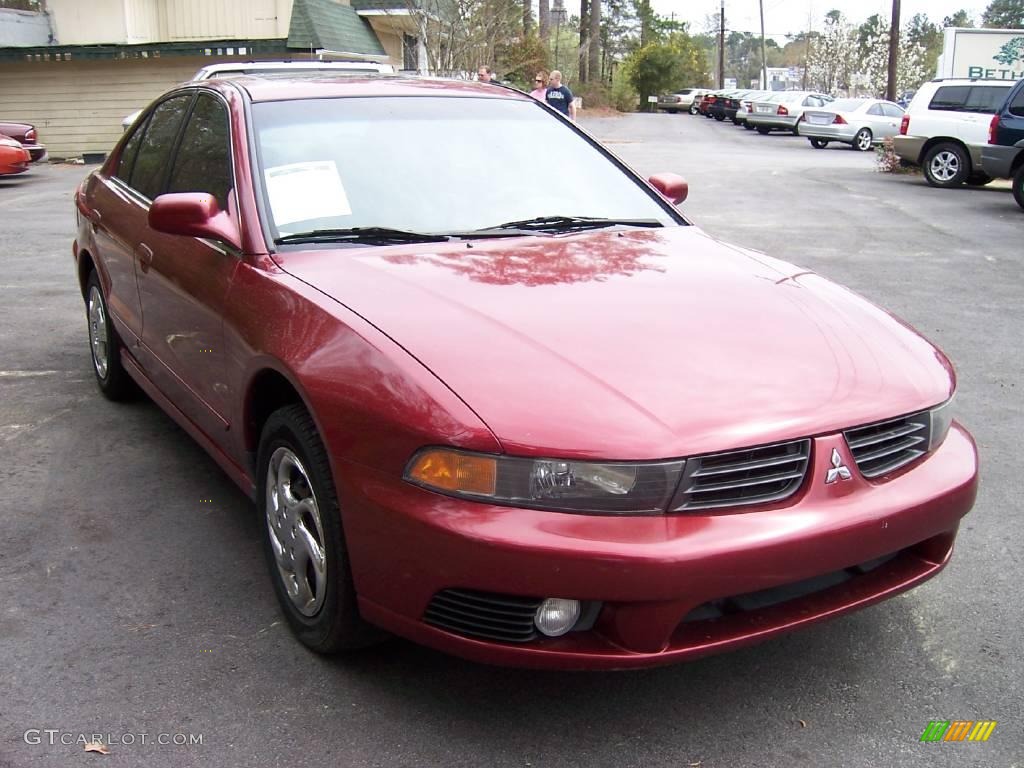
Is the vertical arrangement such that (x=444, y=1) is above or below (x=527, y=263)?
above

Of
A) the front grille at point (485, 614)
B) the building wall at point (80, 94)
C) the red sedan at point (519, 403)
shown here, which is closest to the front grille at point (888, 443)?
the red sedan at point (519, 403)

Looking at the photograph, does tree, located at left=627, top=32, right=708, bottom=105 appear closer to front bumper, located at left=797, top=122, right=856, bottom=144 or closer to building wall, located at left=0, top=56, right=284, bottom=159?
front bumper, located at left=797, top=122, right=856, bottom=144

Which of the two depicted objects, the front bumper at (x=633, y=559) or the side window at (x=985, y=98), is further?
the side window at (x=985, y=98)

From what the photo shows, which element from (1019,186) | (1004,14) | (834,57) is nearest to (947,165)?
(1019,186)

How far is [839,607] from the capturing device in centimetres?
263

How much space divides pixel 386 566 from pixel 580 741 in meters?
0.67

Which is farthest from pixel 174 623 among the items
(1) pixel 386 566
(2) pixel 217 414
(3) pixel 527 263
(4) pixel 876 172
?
(4) pixel 876 172

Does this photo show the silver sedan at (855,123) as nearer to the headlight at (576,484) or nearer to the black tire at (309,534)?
the black tire at (309,534)

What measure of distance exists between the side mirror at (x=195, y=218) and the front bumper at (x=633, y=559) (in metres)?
1.14

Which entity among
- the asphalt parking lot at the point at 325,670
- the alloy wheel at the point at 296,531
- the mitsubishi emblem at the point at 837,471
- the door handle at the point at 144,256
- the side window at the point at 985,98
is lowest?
the asphalt parking lot at the point at 325,670

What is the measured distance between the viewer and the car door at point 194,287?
11.5 feet

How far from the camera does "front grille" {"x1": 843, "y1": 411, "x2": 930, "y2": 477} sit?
2.64 m

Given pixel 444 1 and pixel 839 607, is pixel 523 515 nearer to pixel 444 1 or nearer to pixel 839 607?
pixel 839 607

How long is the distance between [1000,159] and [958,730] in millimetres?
13490
